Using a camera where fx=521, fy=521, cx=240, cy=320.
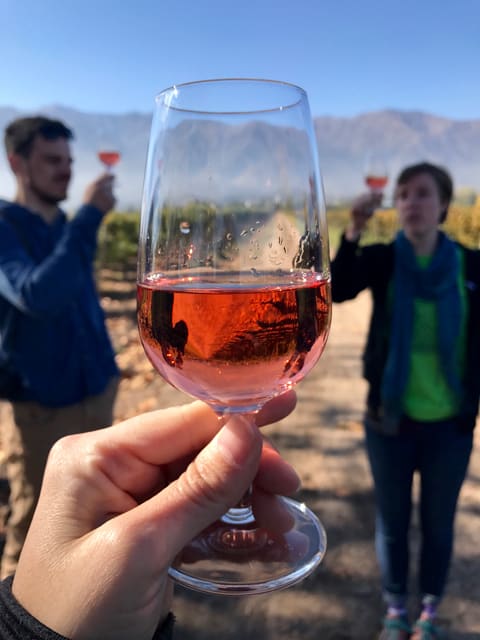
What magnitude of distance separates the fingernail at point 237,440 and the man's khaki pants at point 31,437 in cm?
209

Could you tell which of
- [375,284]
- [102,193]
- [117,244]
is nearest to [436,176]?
[375,284]

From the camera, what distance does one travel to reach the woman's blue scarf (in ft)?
9.28

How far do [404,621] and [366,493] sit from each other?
1.31 metres

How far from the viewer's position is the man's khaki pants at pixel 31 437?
9.84 feet

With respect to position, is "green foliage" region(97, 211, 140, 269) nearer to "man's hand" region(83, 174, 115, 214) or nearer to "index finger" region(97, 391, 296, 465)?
"man's hand" region(83, 174, 115, 214)

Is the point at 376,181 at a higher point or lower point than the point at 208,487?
higher

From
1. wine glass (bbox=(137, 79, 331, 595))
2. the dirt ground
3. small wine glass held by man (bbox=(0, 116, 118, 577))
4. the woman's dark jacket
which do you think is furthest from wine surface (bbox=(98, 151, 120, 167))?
wine glass (bbox=(137, 79, 331, 595))

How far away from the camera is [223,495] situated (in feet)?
3.83

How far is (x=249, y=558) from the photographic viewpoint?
136cm

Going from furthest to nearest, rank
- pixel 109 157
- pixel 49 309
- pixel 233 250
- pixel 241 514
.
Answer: pixel 109 157
pixel 49 309
pixel 241 514
pixel 233 250

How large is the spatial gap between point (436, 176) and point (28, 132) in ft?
8.32

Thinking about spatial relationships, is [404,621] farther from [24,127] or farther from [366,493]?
[24,127]

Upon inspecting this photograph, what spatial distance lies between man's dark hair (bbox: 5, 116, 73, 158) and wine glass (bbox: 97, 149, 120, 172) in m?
1.62

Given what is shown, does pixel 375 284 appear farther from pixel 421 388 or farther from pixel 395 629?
pixel 395 629
